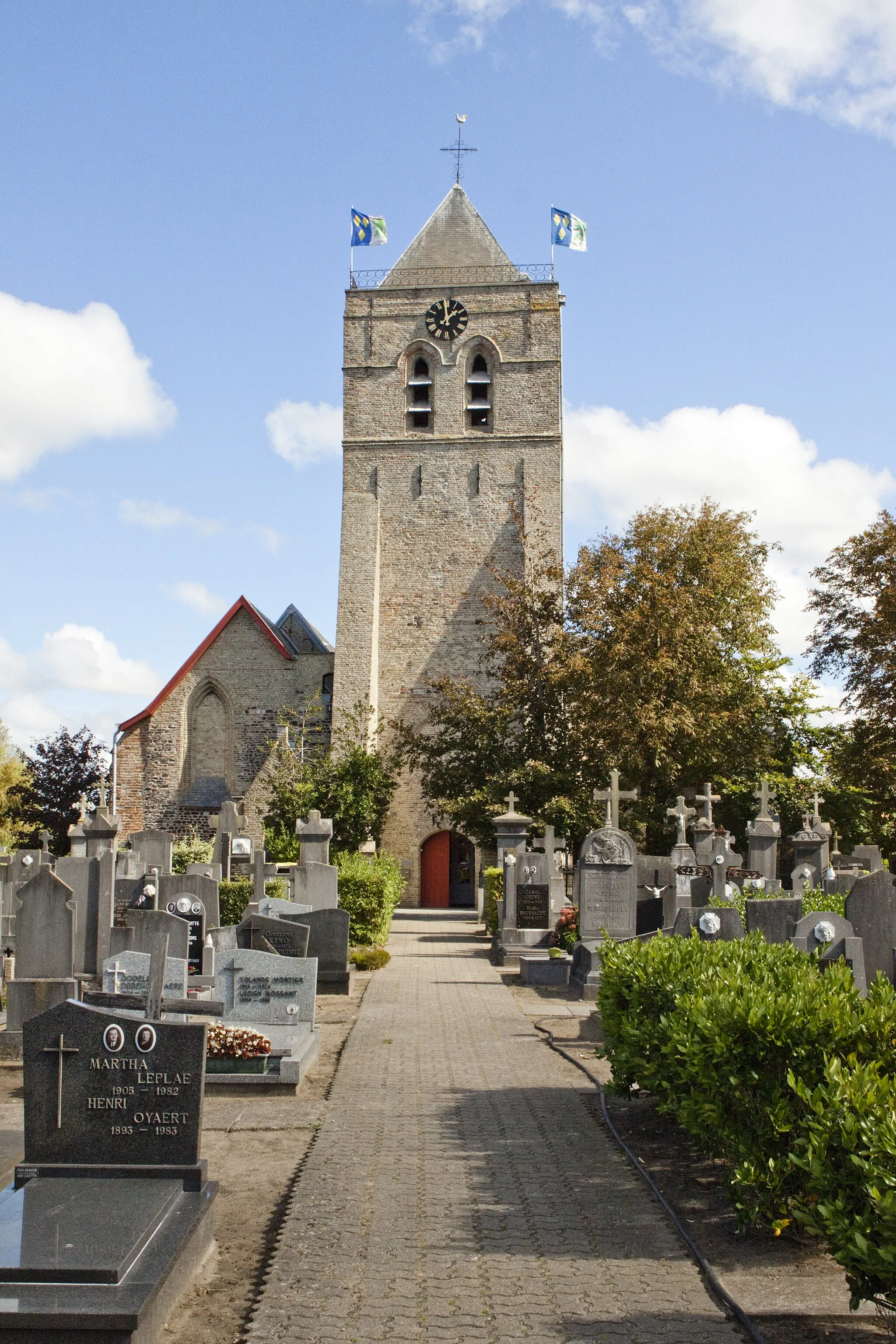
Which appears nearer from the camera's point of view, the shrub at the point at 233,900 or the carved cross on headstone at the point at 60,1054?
the carved cross on headstone at the point at 60,1054

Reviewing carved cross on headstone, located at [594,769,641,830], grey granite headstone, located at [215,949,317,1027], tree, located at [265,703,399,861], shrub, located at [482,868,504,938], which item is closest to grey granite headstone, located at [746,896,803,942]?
grey granite headstone, located at [215,949,317,1027]

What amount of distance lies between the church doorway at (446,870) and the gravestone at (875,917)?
2458 centimetres

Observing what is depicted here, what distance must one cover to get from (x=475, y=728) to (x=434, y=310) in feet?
47.1

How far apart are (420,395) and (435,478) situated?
299 cm

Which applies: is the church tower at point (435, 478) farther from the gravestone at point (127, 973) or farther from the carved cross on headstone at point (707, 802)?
the gravestone at point (127, 973)

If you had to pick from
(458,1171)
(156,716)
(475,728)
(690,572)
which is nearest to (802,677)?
(690,572)

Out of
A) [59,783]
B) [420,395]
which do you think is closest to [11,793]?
[59,783]

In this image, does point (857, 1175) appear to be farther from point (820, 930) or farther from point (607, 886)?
point (607, 886)

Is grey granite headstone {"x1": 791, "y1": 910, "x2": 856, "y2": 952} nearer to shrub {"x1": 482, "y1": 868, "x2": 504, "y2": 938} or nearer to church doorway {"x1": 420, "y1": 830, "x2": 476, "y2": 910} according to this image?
shrub {"x1": 482, "y1": 868, "x2": 504, "y2": 938}

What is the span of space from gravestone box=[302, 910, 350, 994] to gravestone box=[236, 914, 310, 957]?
7.57ft

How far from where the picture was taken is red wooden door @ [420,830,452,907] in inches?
1315

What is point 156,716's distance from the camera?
35.0 meters

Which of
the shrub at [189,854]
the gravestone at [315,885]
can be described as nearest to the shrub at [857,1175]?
the gravestone at [315,885]

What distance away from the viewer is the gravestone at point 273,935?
10.9 metres
